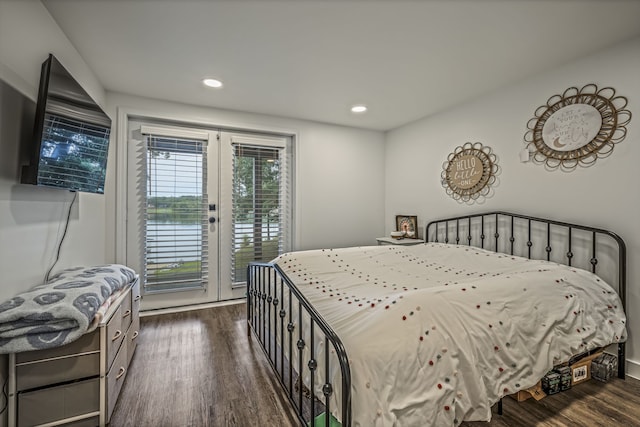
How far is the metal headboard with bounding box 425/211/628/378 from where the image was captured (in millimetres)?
1957

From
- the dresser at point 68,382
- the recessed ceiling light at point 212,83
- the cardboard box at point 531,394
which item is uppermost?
the recessed ceiling light at point 212,83

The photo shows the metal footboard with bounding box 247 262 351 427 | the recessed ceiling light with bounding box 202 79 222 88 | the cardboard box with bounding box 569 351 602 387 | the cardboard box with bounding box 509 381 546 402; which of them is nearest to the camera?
the metal footboard with bounding box 247 262 351 427

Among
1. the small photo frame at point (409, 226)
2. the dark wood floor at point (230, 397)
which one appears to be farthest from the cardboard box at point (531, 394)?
the small photo frame at point (409, 226)

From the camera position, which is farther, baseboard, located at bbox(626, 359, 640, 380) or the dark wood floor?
baseboard, located at bbox(626, 359, 640, 380)

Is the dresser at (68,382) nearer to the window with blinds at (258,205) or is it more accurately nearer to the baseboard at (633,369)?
the window with blinds at (258,205)

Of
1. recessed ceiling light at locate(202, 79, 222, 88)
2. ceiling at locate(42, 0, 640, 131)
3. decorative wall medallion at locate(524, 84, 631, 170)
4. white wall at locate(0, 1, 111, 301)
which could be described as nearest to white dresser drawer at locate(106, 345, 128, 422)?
white wall at locate(0, 1, 111, 301)

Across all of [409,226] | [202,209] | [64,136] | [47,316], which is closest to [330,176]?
[409,226]

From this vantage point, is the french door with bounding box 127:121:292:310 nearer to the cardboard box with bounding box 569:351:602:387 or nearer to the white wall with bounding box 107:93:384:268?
the white wall with bounding box 107:93:384:268

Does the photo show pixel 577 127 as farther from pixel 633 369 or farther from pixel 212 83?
pixel 212 83

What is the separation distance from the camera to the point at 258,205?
11.7 ft

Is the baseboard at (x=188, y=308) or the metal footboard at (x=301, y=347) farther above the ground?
the metal footboard at (x=301, y=347)

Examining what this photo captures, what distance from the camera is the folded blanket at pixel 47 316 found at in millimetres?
1226

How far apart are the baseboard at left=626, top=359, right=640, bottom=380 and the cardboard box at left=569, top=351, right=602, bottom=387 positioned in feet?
0.74

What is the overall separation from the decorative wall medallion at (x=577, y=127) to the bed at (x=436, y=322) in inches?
21.3
